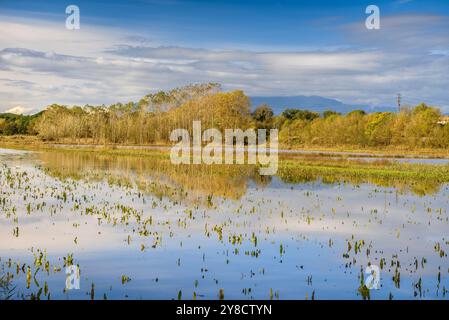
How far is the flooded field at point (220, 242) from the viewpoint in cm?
978

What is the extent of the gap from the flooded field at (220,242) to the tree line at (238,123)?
46.0 metres

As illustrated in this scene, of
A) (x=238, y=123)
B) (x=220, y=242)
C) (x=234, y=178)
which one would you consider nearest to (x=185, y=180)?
(x=234, y=178)

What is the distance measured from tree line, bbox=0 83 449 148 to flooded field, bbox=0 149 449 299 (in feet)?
151

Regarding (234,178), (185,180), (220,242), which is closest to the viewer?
(220,242)

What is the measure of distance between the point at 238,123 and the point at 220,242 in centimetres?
7116

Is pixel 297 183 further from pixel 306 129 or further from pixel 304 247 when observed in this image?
pixel 306 129

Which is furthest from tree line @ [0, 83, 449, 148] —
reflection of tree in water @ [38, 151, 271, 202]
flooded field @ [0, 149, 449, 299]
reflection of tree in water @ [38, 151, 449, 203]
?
flooded field @ [0, 149, 449, 299]

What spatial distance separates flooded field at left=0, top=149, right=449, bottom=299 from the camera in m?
9.78

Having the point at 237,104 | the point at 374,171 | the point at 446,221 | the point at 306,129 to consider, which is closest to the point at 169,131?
the point at 237,104

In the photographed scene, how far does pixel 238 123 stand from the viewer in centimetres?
8419

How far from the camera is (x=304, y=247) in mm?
13062

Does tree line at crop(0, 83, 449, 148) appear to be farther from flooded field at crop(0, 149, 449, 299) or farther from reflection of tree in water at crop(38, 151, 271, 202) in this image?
flooded field at crop(0, 149, 449, 299)

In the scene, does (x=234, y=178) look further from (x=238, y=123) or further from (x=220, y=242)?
(x=238, y=123)
